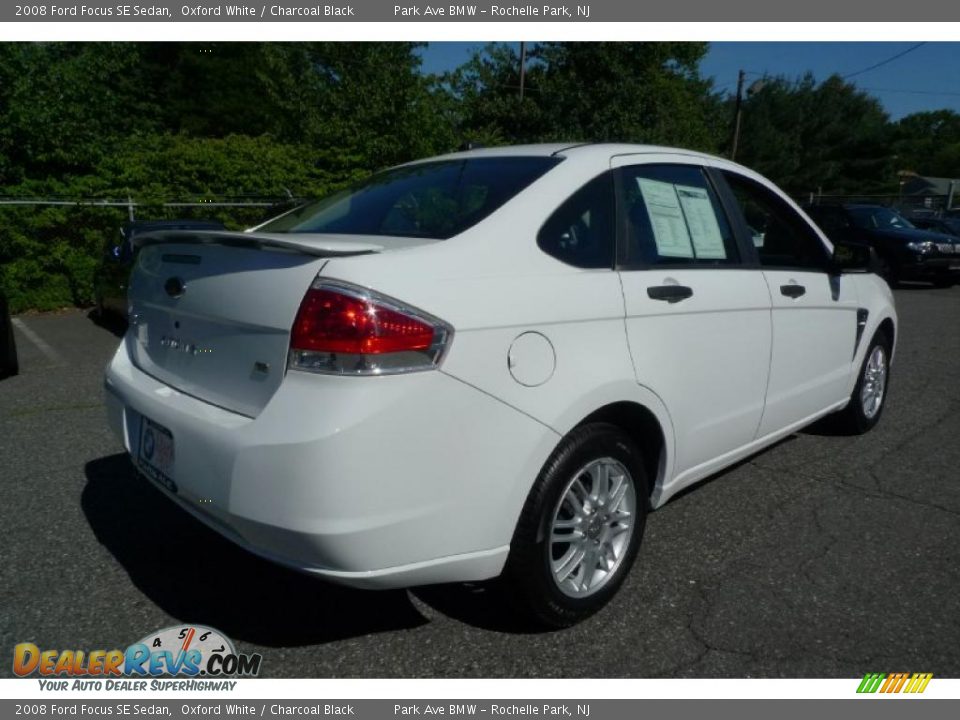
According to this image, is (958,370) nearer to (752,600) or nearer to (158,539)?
(752,600)

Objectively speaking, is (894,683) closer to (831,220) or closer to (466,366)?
(466,366)

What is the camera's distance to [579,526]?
2477 millimetres

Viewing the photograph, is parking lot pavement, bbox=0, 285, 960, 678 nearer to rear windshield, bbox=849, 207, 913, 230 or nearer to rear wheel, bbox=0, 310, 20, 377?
rear wheel, bbox=0, 310, 20, 377

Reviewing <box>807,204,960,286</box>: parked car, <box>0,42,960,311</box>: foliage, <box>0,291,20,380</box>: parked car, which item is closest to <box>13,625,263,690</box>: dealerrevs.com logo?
<box>0,291,20,380</box>: parked car

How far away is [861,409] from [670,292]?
2559 millimetres

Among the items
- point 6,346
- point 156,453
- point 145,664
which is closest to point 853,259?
point 156,453

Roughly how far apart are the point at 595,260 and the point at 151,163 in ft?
36.2

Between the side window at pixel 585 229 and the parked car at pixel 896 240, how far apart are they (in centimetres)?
1310

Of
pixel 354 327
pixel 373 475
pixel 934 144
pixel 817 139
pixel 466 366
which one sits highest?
pixel 934 144

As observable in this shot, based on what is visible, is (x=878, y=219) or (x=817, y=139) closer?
(x=878, y=219)

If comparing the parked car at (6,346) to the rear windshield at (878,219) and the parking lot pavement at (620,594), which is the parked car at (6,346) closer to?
the parking lot pavement at (620,594)

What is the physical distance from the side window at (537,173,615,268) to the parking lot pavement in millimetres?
1160
